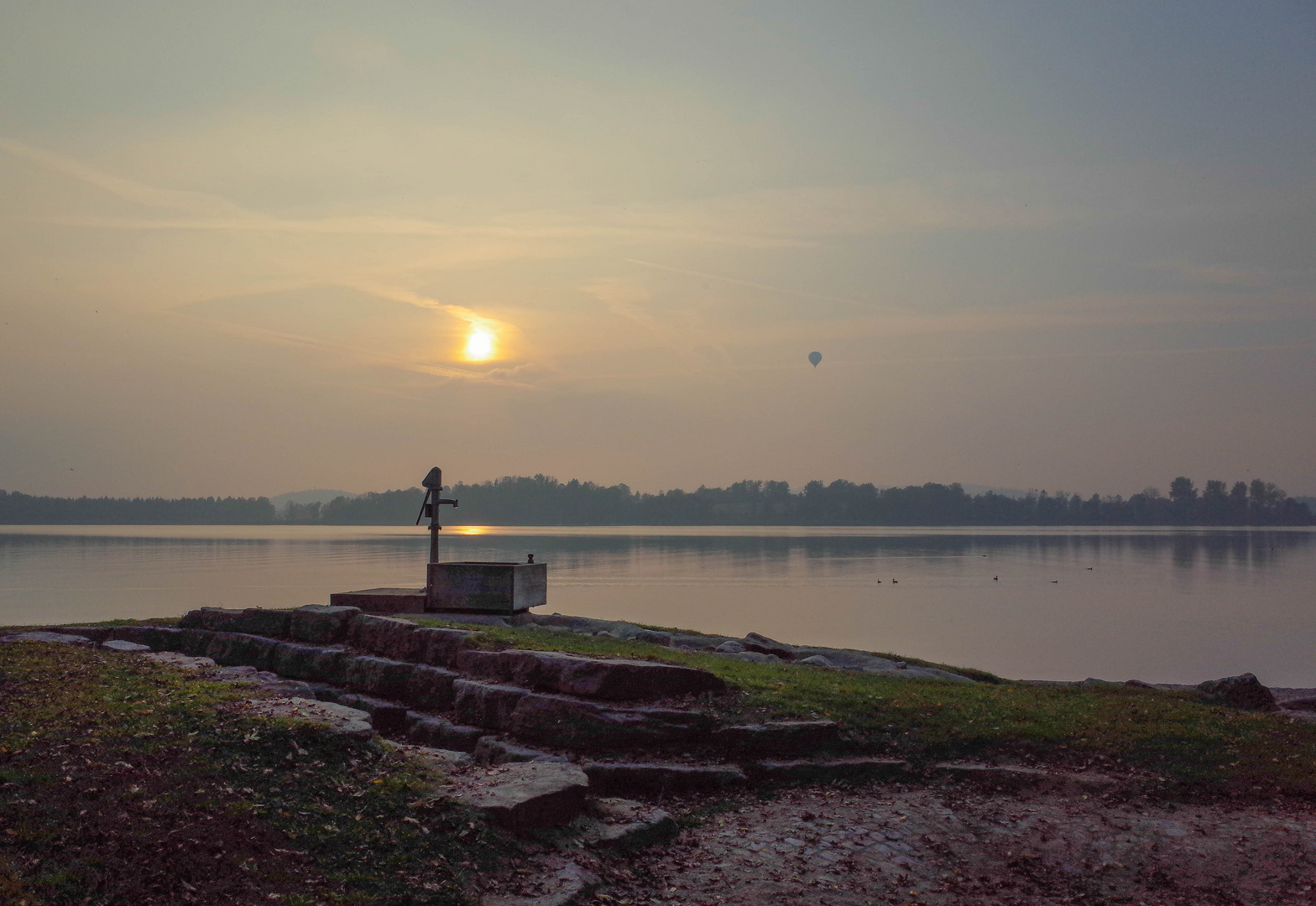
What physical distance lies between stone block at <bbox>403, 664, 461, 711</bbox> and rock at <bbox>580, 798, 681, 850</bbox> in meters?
4.43

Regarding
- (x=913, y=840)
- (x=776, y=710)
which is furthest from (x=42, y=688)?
(x=913, y=840)

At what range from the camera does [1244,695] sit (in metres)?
19.5

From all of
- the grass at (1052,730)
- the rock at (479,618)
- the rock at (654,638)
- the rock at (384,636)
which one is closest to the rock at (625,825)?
the grass at (1052,730)

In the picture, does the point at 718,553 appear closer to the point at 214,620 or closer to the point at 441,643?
the point at 214,620

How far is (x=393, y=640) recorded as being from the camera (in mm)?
14289

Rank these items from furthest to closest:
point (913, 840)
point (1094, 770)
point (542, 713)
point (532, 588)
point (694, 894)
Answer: point (532, 588) → point (542, 713) → point (1094, 770) → point (913, 840) → point (694, 894)

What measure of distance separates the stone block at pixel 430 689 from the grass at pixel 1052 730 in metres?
0.91

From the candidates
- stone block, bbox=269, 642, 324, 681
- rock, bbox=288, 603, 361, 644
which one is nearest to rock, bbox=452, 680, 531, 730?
stone block, bbox=269, 642, 324, 681

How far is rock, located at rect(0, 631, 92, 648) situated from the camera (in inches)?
576

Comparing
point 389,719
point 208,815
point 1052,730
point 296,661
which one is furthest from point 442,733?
point 1052,730

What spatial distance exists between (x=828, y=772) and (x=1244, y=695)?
15.0 metres

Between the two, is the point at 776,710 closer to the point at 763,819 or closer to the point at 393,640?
the point at 763,819

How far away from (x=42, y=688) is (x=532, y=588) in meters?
11.5

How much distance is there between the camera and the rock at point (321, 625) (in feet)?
50.1
